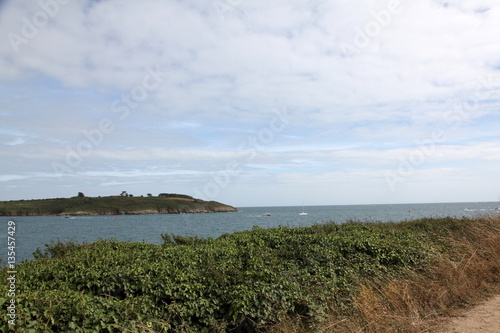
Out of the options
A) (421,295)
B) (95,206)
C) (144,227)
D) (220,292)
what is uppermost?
(95,206)

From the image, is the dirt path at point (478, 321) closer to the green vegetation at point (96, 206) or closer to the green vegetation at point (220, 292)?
the green vegetation at point (220, 292)

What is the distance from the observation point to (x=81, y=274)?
637cm

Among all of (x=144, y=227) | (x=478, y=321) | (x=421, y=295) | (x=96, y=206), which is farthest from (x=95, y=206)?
(x=478, y=321)

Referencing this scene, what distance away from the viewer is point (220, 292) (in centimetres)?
621

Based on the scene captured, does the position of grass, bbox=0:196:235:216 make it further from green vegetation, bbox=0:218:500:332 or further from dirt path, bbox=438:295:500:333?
dirt path, bbox=438:295:500:333

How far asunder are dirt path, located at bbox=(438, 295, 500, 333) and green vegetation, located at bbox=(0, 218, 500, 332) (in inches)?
21.0

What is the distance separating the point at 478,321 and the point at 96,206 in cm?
14553

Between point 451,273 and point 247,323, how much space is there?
5.00 metres

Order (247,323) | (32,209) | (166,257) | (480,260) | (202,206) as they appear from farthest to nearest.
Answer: (202,206)
(32,209)
(480,260)
(166,257)
(247,323)

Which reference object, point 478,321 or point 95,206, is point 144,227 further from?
point 95,206

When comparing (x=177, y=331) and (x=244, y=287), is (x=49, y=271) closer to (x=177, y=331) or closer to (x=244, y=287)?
(x=177, y=331)

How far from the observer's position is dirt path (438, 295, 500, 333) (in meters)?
5.64

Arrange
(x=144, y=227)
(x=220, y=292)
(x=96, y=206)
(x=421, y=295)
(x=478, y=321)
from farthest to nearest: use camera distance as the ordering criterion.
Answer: (x=96, y=206)
(x=144, y=227)
(x=421, y=295)
(x=220, y=292)
(x=478, y=321)

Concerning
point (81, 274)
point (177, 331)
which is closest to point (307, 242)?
point (177, 331)
